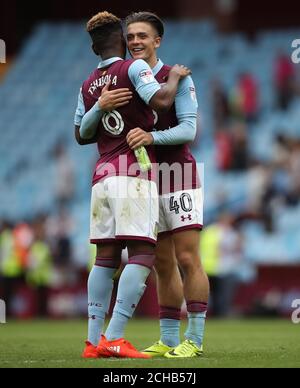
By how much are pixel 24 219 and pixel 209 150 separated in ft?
12.4

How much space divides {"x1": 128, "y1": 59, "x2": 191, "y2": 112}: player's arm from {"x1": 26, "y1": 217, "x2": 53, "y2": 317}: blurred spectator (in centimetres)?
1084

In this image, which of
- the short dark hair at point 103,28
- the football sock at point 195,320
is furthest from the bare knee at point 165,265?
the short dark hair at point 103,28

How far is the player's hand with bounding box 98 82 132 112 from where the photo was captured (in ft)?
20.9

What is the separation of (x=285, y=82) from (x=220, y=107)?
1331 mm

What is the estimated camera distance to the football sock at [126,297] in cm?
630

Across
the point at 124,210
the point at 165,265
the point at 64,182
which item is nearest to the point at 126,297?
the point at 124,210

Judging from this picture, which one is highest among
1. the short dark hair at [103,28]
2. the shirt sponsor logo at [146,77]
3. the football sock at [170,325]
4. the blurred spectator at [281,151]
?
the blurred spectator at [281,151]

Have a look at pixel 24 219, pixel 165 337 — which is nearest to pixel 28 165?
pixel 24 219

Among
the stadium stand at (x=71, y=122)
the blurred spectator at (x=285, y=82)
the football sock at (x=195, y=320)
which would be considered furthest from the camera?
the blurred spectator at (x=285, y=82)

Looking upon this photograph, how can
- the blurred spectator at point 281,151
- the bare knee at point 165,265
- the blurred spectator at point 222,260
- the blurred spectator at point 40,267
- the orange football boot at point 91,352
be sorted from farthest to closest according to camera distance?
the blurred spectator at point 281,151 → the blurred spectator at point 40,267 → the blurred spectator at point 222,260 → the bare knee at point 165,265 → the orange football boot at point 91,352

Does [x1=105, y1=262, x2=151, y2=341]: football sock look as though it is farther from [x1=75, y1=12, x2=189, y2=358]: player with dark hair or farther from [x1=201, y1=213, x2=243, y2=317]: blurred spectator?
[x1=201, y1=213, x2=243, y2=317]: blurred spectator

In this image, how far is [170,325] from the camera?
6.92 metres

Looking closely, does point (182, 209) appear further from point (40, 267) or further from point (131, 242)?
point (40, 267)

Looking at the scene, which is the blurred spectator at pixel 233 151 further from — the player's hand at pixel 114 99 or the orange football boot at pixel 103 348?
the orange football boot at pixel 103 348
